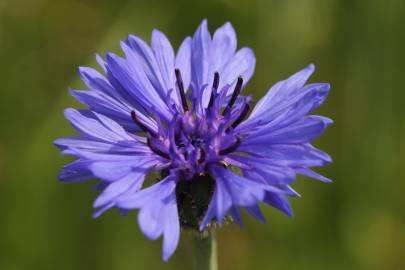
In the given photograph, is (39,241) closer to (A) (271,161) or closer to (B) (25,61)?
(B) (25,61)

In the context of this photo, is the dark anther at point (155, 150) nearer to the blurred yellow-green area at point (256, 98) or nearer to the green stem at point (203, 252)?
the green stem at point (203, 252)

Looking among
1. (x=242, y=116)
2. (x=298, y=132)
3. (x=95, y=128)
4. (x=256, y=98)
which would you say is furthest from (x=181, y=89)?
(x=256, y=98)

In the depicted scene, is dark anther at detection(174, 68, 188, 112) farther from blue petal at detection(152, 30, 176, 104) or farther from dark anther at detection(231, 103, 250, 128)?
dark anther at detection(231, 103, 250, 128)

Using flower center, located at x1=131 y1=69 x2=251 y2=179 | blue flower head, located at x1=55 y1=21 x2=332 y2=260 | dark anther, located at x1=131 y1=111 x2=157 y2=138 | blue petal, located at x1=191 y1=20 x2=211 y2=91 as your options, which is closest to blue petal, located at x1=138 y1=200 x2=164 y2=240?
blue flower head, located at x1=55 y1=21 x2=332 y2=260

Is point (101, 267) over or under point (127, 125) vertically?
under

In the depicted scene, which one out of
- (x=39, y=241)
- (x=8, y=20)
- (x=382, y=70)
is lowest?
(x=39, y=241)

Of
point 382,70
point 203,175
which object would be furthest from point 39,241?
point 382,70

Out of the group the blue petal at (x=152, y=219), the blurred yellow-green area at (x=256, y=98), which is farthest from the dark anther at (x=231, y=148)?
the blurred yellow-green area at (x=256, y=98)
